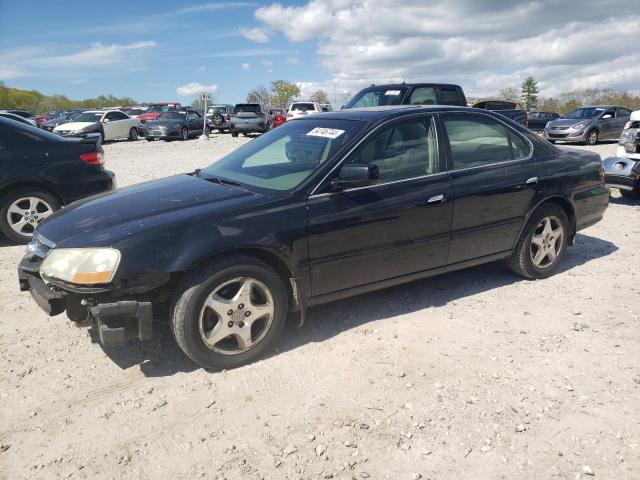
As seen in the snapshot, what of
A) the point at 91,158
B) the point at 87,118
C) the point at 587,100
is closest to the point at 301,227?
the point at 91,158

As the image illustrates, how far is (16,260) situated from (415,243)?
4357mm

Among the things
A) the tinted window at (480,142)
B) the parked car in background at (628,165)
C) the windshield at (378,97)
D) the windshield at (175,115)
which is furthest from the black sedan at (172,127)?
the tinted window at (480,142)

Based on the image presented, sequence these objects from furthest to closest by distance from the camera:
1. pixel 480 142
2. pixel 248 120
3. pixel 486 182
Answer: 1. pixel 248 120
2. pixel 480 142
3. pixel 486 182

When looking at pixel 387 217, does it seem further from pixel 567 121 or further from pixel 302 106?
pixel 302 106

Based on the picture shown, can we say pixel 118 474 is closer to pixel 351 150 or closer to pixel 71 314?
pixel 71 314

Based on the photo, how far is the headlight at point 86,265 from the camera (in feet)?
9.31

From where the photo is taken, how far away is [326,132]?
386cm

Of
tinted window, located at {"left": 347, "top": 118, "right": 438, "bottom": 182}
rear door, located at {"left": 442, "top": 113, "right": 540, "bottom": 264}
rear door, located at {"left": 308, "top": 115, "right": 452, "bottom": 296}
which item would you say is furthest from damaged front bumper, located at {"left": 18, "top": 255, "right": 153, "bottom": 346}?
rear door, located at {"left": 442, "top": 113, "right": 540, "bottom": 264}

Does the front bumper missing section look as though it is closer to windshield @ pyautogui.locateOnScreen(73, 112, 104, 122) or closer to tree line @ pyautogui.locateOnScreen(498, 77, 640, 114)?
windshield @ pyautogui.locateOnScreen(73, 112, 104, 122)

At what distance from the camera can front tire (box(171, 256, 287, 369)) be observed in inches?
118

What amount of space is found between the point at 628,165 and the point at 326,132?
583 cm

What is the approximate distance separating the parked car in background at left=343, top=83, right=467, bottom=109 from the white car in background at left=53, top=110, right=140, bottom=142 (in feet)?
45.2

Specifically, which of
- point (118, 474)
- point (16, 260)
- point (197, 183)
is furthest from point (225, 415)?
point (16, 260)

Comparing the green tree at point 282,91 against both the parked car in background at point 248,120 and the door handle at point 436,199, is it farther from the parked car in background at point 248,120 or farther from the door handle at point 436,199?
the door handle at point 436,199
